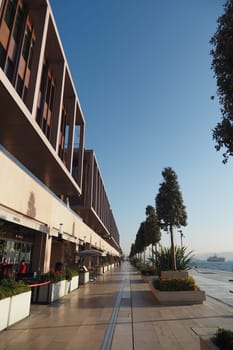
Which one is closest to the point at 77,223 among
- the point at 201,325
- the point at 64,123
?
the point at 64,123

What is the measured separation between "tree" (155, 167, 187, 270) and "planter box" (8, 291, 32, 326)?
34.4 feet

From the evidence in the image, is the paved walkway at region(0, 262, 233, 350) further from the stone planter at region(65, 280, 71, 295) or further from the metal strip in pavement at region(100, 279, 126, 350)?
the stone planter at region(65, 280, 71, 295)

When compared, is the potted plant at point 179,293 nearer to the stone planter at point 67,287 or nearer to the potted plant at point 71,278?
the stone planter at point 67,287

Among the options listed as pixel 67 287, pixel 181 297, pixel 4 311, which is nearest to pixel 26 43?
pixel 67 287

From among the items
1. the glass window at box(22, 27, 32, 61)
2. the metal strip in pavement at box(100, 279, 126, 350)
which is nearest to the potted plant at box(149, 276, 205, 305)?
the metal strip in pavement at box(100, 279, 126, 350)

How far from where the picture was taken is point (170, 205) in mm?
17547

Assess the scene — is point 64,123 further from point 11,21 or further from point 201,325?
point 201,325

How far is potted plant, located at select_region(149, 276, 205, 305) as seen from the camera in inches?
445

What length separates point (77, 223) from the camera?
26.8 meters

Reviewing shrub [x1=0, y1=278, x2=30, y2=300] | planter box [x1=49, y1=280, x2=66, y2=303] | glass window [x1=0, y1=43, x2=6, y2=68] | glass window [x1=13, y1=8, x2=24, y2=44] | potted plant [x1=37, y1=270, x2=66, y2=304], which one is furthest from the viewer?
glass window [x1=13, y1=8, x2=24, y2=44]

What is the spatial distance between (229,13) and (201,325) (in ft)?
25.5

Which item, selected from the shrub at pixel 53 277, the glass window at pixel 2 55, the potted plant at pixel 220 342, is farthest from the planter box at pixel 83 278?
the potted plant at pixel 220 342

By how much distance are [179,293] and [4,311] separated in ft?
23.6

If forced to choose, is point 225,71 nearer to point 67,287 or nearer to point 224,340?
point 224,340
